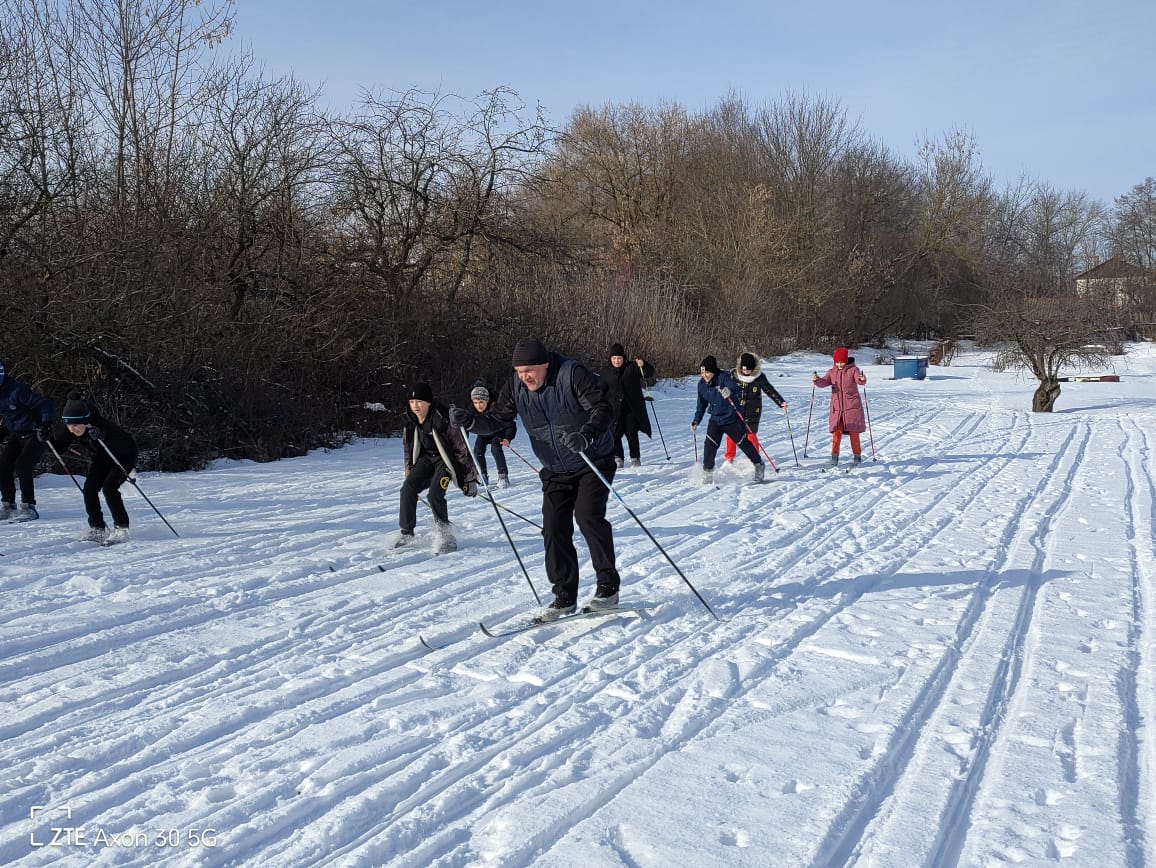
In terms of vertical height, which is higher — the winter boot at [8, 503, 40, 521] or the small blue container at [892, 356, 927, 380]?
the small blue container at [892, 356, 927, 380]

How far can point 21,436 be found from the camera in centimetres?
877

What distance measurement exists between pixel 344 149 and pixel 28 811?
14.6 m

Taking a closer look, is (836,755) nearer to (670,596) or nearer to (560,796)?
(560,796)

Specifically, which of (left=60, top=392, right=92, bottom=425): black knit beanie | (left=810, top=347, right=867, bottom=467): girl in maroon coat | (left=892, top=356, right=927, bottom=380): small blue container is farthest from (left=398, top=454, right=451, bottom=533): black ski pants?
(left=892, top=356, right=927, bottom=380): small blue container

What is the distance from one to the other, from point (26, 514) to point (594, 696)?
695 centimetres

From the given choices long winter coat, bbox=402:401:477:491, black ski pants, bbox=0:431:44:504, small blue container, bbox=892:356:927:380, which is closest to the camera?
long winter coat, bbox=402:401:477:491

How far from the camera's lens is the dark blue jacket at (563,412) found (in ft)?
18.2

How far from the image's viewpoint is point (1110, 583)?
21.3 feet

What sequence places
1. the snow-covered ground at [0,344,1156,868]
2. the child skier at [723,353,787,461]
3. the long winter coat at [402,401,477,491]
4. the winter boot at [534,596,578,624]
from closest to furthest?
1. the snow-covered ground at [0,344,1156,868]
2. the winter boot at [534,596,578,624]
3. the long winter coat at [402,401,477,491]
4. the child skier at [723,353,787,461]

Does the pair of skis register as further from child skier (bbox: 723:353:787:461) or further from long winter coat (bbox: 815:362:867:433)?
long winter coat (bbox: 815:362:867:433)

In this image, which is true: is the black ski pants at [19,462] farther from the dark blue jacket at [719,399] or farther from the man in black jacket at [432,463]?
the dark blue jacket at [719,399]

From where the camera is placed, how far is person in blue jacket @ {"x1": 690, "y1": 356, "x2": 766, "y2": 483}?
36.0ft

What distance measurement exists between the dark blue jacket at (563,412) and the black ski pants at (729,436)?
544 centimetres

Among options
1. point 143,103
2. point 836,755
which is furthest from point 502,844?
point 143,103
